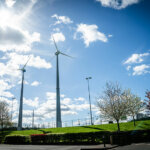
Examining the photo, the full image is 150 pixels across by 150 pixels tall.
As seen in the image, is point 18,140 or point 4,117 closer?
point 18,140

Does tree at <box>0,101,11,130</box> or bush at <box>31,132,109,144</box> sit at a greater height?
tree at <box>0,101,11,130</box>

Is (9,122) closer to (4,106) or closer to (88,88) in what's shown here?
(4,106)

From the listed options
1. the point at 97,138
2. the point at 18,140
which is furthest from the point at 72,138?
the point at 18,140

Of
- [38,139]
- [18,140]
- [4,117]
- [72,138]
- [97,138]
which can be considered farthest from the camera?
[4,117]

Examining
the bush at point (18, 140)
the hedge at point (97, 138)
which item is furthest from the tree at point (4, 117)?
the hedge at point (97, 138)

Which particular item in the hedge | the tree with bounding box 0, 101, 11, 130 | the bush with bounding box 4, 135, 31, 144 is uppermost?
the tree with bounding box 0, 101, 11, 130

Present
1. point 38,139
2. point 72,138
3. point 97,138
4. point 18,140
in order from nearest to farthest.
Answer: point 97,138, point 72,138, point 38,139, point 18,140

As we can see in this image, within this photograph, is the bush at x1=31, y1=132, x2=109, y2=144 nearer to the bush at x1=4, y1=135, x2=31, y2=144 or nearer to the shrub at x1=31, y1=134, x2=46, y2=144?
the shrub at x1=31, y1=134, x2=46, y2=144

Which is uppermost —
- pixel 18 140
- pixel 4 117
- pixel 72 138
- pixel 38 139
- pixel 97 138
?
pixel 4 117

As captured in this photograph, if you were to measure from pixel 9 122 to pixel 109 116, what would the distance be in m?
32.3

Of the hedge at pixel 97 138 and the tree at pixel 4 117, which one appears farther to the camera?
the tree at pixel 4 117

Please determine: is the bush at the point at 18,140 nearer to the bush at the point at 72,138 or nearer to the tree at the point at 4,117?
the bush at the point at 72,138

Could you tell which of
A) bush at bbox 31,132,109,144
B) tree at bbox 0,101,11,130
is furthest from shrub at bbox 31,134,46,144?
tree at bbox 0,101,11,130

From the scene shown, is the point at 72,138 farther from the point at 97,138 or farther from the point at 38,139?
the point at 38,139
